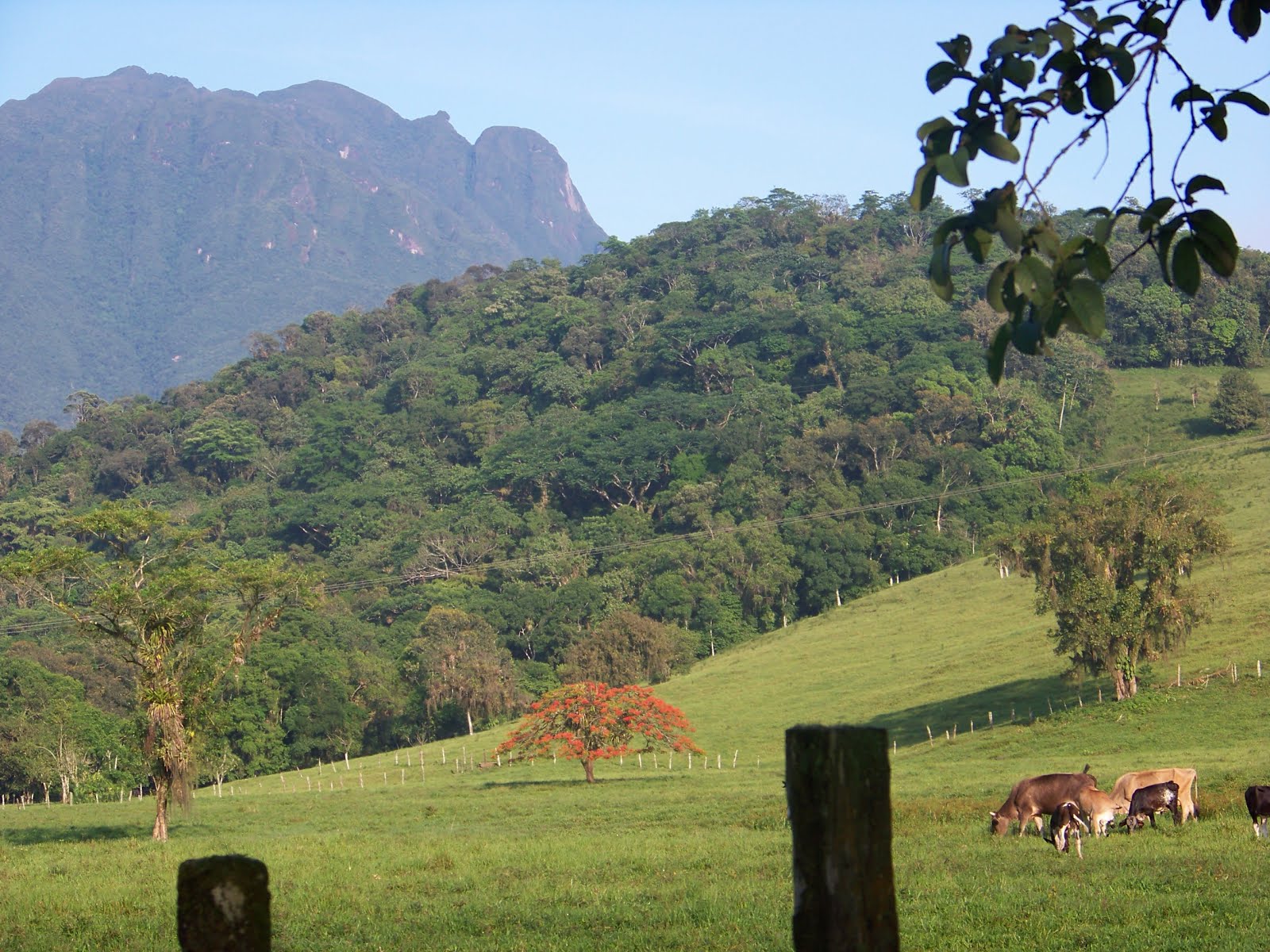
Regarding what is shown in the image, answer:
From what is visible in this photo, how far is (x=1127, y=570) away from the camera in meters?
43.3

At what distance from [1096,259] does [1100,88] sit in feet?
2.46

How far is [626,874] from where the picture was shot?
16.9 m

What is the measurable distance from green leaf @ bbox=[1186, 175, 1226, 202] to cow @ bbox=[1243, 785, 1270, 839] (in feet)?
44.9

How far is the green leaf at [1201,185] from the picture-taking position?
14.1ft

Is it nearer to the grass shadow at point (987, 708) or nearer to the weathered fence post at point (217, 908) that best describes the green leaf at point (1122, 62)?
the weathered fence post at point (217, 908)

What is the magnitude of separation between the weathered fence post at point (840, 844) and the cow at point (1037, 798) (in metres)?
15.1

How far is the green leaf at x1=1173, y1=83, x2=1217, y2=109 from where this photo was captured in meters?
4.62

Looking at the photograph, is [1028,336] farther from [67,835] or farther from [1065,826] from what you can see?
[67,835]

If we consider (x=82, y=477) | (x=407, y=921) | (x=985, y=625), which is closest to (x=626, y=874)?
(x=407, y=921)

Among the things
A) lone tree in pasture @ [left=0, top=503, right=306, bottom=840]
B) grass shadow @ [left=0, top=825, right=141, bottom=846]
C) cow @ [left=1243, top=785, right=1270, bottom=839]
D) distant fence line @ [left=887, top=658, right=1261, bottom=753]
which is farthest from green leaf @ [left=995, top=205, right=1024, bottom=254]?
distant fence line @ [left=887, top=658, right=1261, bottom=753]

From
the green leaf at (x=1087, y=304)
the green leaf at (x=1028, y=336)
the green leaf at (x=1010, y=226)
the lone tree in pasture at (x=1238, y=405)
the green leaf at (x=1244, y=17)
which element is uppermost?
the lone tree in pasture at (x=1238, y=405)

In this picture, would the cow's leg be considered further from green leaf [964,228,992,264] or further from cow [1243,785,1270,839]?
green leaf [964,228,992,264]

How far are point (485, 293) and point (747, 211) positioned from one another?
101 ft

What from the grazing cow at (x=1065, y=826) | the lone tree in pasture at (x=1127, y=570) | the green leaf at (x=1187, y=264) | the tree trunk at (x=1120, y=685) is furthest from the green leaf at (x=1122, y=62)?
the tree trunk at (x=1120, y=685)
